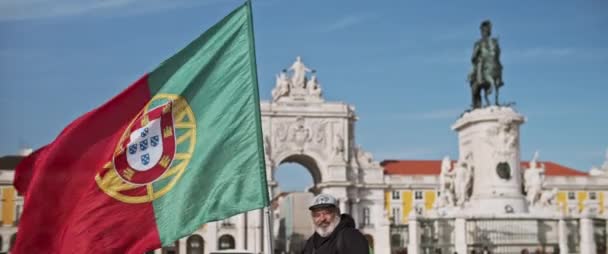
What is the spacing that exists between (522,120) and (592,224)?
3943 mm

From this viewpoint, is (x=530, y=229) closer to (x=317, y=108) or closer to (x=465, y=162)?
(x=465, y=162)

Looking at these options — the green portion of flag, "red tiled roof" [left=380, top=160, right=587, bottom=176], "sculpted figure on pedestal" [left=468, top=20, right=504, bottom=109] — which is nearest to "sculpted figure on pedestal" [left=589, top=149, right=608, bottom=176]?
"red tiled roof" [left=380, top=160, right=587, bottom=176]

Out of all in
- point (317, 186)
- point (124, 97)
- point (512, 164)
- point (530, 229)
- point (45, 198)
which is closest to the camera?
point (45, 198)

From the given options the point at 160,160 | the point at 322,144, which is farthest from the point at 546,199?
the point at 322,144

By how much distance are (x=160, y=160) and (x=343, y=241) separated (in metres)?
2.09

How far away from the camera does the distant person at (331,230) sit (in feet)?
16.8

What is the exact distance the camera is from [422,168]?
7612 cm

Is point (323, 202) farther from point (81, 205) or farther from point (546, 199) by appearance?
point (546, 199)

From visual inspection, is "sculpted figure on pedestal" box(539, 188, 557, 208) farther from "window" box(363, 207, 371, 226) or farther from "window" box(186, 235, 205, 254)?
"window" box(363, 207, 371, 226)

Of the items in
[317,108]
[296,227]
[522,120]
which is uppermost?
[317,108]

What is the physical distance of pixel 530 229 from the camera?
82.4 ft

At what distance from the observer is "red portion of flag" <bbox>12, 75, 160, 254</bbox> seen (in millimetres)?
6227

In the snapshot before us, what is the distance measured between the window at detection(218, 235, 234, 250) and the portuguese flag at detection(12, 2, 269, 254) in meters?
59.6

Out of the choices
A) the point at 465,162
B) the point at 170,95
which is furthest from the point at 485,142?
the point at 170,95
